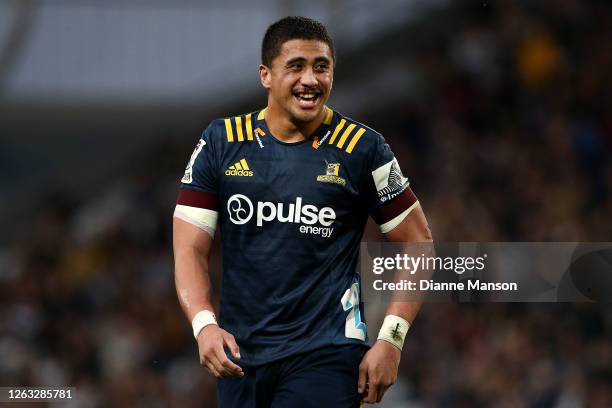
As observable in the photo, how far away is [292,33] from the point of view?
16.3 ft

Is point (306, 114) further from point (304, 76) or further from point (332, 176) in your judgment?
point (332, 176)

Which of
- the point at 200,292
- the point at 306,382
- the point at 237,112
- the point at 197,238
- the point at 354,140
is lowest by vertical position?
the point at 306,382

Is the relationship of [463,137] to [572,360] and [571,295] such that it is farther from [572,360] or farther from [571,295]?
[571,295]

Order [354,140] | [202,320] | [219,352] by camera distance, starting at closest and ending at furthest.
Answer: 1. [219,352]
2. [202,320]
3. [354,140]

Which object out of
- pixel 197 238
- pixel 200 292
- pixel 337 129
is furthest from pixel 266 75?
pixel 200 292

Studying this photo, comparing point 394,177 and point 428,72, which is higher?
point 428,72

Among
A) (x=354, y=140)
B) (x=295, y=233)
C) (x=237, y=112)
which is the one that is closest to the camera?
(x=295, y=233)

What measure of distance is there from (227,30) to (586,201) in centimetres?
682

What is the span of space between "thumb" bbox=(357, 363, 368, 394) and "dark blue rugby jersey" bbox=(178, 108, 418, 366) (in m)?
0.13

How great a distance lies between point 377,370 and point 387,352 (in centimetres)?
8

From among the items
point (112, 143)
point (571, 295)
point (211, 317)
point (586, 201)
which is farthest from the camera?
point (112, 143)

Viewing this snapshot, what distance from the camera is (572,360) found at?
30.1ft

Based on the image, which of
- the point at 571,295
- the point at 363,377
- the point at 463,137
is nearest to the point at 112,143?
the point at 463,137

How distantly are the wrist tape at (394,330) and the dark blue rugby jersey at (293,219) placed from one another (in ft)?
0.42
